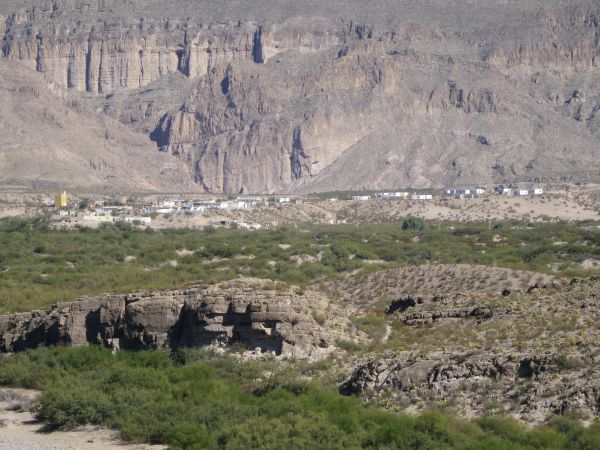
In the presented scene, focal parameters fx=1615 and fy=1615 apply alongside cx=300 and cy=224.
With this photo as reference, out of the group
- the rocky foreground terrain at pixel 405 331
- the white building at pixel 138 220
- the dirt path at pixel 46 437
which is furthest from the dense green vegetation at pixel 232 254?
the white building at pixel 138 220

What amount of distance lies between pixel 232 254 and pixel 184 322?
124 ft

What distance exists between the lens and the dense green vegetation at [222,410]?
32188mm

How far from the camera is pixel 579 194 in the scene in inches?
6186

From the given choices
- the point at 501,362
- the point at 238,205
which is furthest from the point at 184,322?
the point at 238,205

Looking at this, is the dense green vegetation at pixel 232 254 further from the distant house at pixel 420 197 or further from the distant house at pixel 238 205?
the distant house at pixel 420 197

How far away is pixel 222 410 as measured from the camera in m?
35.9

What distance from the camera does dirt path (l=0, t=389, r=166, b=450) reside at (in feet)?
118

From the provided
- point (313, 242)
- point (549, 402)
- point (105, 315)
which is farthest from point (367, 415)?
point (313, 242)

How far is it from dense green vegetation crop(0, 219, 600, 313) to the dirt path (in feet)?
38.1

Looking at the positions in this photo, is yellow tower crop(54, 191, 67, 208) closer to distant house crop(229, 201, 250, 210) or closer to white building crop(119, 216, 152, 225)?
distant house crop(229, 201, 250, 210)

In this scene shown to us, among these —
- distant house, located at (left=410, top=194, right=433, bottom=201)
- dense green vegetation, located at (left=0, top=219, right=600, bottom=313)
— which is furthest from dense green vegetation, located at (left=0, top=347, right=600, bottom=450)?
distant house, located at (left=410, top=194, right=433, bottom=201)

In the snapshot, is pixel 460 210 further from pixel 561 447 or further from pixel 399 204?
pixel 561 447

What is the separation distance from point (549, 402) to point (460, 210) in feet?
366

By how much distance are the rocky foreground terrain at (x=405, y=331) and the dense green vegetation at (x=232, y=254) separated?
447 cm
